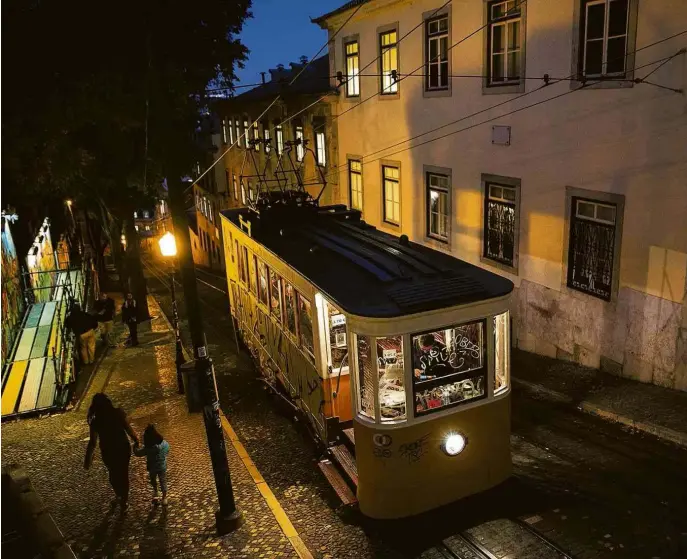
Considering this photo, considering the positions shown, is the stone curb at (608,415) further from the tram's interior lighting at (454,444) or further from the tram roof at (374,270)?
the tram roof at (374,270)

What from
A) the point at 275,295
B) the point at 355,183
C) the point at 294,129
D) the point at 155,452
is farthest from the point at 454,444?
the point at 294,129

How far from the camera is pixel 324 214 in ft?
35.1

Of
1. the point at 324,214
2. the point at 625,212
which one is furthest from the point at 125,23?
the point at 625,212

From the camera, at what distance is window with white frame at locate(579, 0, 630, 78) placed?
909 centimetres

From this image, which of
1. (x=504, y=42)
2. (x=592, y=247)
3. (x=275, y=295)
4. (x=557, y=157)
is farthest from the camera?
(x=504, y=42)

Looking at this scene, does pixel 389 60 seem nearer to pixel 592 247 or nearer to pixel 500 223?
pixel 500 223

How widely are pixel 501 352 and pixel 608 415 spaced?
3341 mm

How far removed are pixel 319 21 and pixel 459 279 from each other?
568 inches

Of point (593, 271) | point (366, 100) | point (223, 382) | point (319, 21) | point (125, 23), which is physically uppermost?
point (319, 21)

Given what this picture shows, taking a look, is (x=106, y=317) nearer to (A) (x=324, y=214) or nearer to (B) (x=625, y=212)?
(A) (x=324, y=214)

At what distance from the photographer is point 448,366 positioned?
628 cm

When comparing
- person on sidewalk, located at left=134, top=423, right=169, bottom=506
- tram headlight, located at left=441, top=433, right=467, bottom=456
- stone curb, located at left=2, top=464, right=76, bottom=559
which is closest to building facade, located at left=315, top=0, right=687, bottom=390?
tram headlight, located at left=441, top=433, right=467, bottom=456

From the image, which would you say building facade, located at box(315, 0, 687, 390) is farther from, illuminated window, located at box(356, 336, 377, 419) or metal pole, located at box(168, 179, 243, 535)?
metal pole, located at box(168, 179, 243, 535)

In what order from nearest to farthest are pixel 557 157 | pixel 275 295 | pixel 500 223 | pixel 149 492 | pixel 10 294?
pixel 149 492 < pixel 275 295 < pixel 557 157 < pixel 500 223 < pixel 10 294
